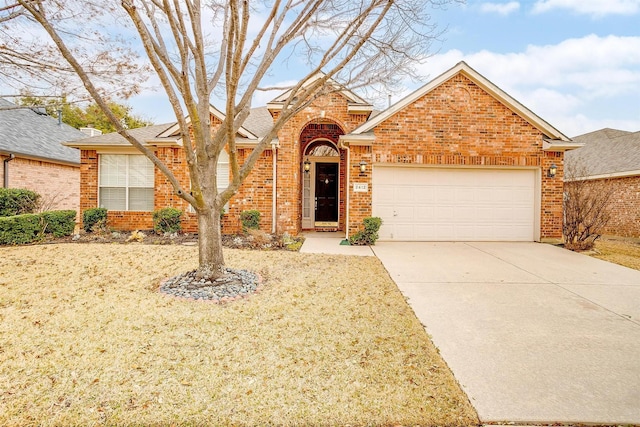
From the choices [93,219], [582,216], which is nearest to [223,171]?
[93,219]

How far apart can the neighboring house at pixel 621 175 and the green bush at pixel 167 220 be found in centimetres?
1335

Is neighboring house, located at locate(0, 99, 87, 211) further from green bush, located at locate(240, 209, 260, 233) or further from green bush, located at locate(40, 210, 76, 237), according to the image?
green bush, located at locate(240, 209, 260, 233)

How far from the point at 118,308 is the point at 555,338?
542 cm

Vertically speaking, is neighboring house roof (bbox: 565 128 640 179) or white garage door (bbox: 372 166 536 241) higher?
neighboring house roof (bbox: 565 128 640 179)

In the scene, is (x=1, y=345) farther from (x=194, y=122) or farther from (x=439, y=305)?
(x=439, y=305)

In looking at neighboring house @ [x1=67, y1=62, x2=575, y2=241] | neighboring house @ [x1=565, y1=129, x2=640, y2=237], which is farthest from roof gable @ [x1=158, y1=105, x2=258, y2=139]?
neighboring house @ [x1=565, y1=129, x2=640, y2=237]

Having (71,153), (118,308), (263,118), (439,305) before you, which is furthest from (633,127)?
(71,153)

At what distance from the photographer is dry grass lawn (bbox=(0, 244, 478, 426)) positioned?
244 cm

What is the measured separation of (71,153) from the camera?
642 inches

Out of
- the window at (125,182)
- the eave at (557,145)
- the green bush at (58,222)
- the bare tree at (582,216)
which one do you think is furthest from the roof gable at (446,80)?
the green bush at (58,222)

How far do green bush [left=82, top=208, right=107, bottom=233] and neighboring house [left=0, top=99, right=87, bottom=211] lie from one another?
6.86 ft

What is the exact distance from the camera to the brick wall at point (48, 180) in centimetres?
1305

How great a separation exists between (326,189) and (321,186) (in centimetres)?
24

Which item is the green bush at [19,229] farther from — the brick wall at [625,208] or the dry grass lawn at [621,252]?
the brick wall at [625,208]
